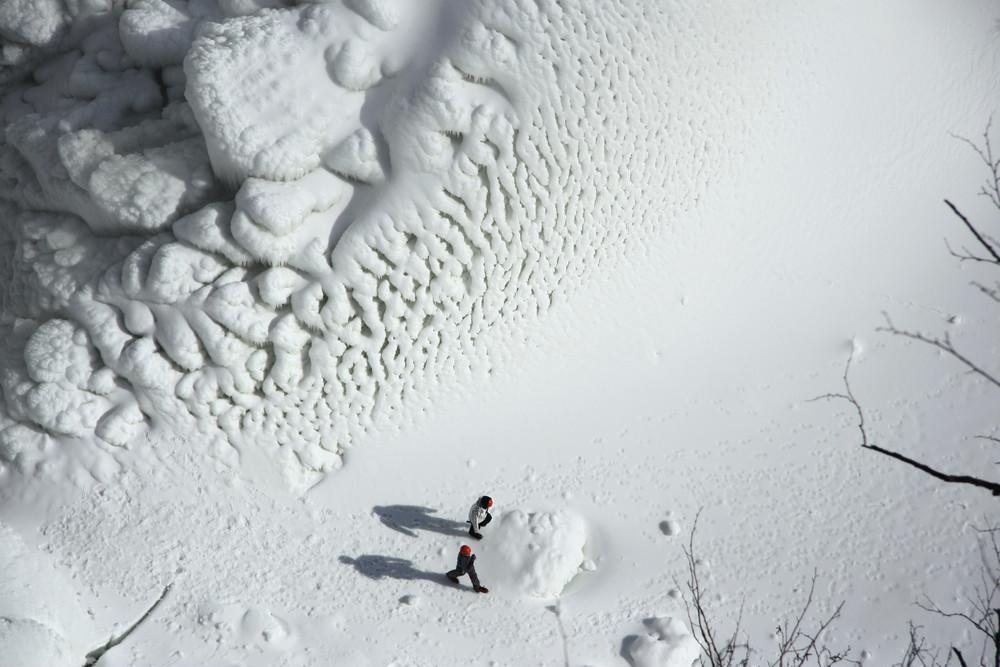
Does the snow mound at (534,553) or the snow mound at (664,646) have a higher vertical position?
the snow mound at (664,646)

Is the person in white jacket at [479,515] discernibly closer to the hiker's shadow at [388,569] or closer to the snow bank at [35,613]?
the hiker's shadow at [388,569]

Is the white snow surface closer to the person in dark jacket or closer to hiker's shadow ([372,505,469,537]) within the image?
hiker's shadow ([372,505,469,537])

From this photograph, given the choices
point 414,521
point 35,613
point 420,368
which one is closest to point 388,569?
point 414,521

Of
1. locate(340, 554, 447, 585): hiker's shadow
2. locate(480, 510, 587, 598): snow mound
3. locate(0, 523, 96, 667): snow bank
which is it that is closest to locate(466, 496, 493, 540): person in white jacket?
locate(480, 510, 587, 598): snow mound

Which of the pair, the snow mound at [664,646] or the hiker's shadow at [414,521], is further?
the hiker's shadow at [414,521]

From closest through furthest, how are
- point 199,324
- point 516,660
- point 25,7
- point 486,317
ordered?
point 516,660 < point 199,324 < point 486,317 < point 25,7

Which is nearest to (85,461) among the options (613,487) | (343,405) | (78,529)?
(78,529)

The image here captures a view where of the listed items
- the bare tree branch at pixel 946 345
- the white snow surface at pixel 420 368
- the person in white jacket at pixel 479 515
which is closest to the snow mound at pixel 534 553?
the white snow surface at pixel 420 368

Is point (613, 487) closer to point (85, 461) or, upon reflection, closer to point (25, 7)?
point (85, 461)
